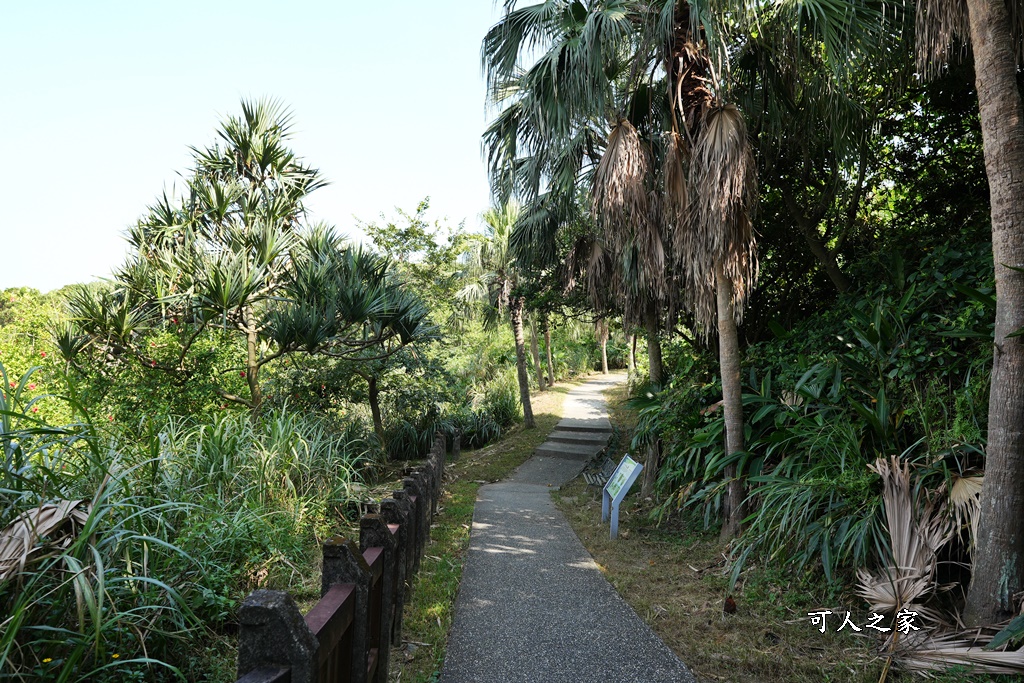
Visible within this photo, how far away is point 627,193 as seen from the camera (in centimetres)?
607

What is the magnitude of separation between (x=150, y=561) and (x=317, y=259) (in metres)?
5.90

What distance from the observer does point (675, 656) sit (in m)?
3.69

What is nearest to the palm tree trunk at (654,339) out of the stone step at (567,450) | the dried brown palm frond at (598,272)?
the dried brown palm frond at (598,272)

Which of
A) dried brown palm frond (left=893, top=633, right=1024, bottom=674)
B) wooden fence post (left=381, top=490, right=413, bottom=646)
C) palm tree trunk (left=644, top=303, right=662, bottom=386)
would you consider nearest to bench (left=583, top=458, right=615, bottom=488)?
palm tree trunk (left=644, top=303, right=662, bottom=386)

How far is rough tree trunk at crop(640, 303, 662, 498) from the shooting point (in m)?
8.74

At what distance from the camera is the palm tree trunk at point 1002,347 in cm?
335

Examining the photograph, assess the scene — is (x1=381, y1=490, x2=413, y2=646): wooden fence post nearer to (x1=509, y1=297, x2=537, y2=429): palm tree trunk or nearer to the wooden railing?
the wooden railing

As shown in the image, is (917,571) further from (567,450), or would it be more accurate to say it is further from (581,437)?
(581,437)

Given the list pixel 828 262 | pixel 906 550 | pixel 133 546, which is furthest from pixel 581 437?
pixel 133 546

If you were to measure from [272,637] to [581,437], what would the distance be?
13.6 meters

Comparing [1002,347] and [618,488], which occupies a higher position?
[1002,347]

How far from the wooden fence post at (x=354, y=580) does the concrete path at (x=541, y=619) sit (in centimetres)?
98

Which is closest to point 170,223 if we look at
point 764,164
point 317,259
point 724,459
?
point 317,259

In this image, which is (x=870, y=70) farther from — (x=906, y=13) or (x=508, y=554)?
(x=508, y=554)
